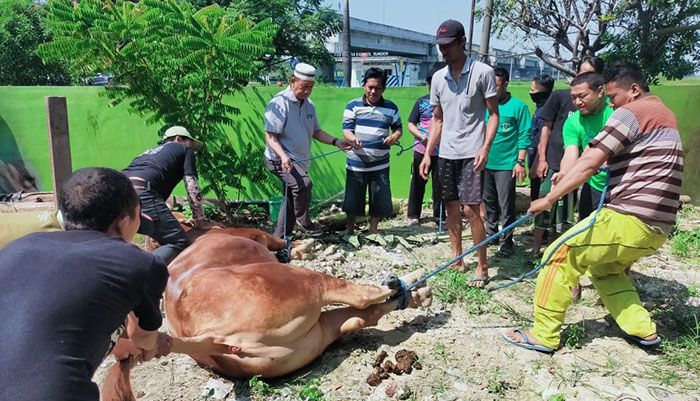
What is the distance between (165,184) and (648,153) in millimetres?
3534

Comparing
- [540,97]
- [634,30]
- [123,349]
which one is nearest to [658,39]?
[634,30]

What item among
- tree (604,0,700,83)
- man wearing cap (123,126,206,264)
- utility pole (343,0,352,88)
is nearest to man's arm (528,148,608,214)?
man wearing cap (123,126,206,264)

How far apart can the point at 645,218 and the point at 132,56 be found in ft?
15.7

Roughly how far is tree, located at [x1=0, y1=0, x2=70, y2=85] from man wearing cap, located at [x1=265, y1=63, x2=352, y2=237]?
10858 mm

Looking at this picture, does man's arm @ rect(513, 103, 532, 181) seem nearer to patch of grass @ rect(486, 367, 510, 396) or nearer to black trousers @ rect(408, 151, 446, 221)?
black trousers @ rect(408, 151, 446, 221)

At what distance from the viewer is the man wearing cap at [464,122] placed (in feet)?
13.5

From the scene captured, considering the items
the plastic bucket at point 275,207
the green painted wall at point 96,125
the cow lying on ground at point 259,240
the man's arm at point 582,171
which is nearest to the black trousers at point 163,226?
the cow lying on ground at point 259,240

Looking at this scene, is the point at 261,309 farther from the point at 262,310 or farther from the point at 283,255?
the point at 283,255

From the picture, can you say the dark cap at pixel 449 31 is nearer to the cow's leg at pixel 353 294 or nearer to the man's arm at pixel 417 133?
the cow's leg at pixel 353 294

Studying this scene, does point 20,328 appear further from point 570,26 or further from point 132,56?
point 570,26

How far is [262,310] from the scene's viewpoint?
2.84 m

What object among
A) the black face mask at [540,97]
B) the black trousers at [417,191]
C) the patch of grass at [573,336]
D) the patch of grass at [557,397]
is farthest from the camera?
the black trousers at [417,191]

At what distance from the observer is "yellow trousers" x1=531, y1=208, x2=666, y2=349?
306 cm

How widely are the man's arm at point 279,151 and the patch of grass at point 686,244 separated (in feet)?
13.2
